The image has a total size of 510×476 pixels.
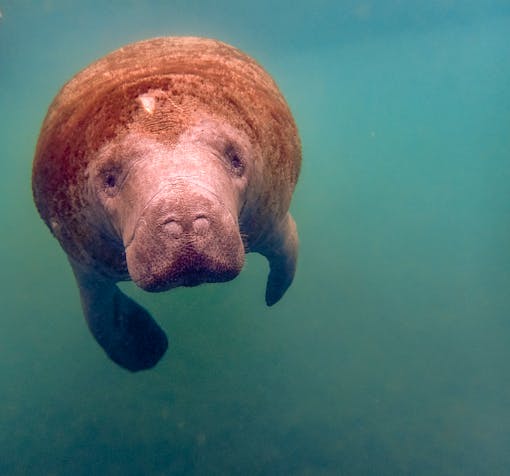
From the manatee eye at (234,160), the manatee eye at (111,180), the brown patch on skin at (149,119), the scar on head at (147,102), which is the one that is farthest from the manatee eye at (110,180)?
the manatee eye at (234,160)

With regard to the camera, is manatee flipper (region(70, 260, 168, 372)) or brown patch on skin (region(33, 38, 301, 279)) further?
manatee flipper (region(70, 260, 168, 372))

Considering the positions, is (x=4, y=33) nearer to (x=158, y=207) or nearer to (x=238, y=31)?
(x=238, y=31)

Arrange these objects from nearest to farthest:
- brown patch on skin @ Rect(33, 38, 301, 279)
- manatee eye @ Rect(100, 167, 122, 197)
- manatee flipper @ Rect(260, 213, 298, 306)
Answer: manatee eye @ Rect(100, 167, 122, 197), brown patch on skin @ Rect(33, 38, 301, 279), manatee flipper @ Rect(260, 213, 298, 306)

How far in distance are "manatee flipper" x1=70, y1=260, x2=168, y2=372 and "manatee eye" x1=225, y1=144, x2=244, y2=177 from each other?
2.77 metres

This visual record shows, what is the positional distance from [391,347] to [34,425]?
7930 millimetres

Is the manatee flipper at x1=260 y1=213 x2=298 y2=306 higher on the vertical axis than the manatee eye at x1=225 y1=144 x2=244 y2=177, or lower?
higher

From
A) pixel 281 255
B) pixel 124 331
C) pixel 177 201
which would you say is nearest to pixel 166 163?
pixel 177 201

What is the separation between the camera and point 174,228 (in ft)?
6.82

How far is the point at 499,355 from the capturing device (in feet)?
38.2

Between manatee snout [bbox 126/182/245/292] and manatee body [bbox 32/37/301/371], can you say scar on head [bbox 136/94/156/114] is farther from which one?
manatee snout [bbox 126/182/245/292]

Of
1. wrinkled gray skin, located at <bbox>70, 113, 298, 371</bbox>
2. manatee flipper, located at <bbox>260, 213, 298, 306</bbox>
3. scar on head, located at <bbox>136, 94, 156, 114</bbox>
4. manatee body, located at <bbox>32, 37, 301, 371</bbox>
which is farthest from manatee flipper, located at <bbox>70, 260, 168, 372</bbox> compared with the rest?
scar on head, located at <bbox>136, 94, 156, 114</bbox>

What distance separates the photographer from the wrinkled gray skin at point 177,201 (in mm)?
2105

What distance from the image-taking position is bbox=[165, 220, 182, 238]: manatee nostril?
6.82 ft

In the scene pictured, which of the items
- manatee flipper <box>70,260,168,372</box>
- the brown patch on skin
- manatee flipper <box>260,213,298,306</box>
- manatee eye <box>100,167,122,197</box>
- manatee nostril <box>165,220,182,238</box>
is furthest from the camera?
manatee flipper <box>260,213,298,306</box>
